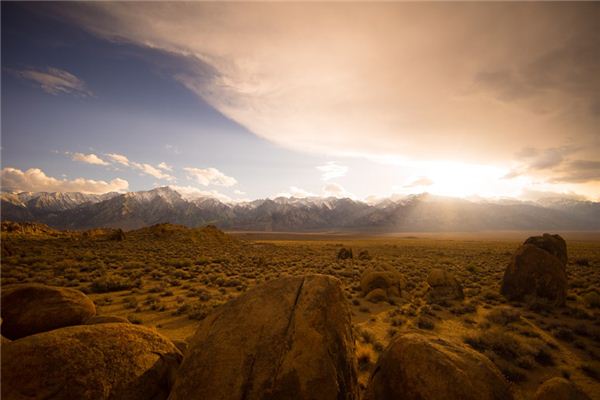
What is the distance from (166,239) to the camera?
5000 centimetres

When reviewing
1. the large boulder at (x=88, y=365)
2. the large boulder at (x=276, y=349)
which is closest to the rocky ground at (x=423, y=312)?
the large boulder at (x=276, y=349)

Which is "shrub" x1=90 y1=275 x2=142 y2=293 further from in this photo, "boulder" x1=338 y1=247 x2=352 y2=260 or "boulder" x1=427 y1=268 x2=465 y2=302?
"boulder" x1=338 y1=247 x2=352 y2=260

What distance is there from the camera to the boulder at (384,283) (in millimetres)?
16000

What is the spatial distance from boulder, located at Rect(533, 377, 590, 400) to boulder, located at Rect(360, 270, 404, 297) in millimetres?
11080

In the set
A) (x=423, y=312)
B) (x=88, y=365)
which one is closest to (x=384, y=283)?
(x=423, y=312)

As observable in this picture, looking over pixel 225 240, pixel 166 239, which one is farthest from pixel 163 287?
pixel 225 240

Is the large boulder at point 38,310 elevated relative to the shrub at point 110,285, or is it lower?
elevated

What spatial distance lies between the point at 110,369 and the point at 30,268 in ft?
76.2

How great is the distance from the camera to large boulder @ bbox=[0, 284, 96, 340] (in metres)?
6.23

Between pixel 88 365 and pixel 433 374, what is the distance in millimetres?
5626

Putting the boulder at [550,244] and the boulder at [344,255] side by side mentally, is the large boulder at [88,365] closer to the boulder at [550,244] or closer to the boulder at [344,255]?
the boulder at [550,244]

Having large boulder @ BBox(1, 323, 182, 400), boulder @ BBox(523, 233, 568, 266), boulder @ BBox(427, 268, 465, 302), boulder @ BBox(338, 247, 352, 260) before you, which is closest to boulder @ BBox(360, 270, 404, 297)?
boulder @ BBox(427, 268, 465, 302)

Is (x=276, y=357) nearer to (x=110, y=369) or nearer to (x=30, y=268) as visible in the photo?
(x=110, y=369)

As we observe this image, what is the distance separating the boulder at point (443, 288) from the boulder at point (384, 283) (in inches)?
72.6
